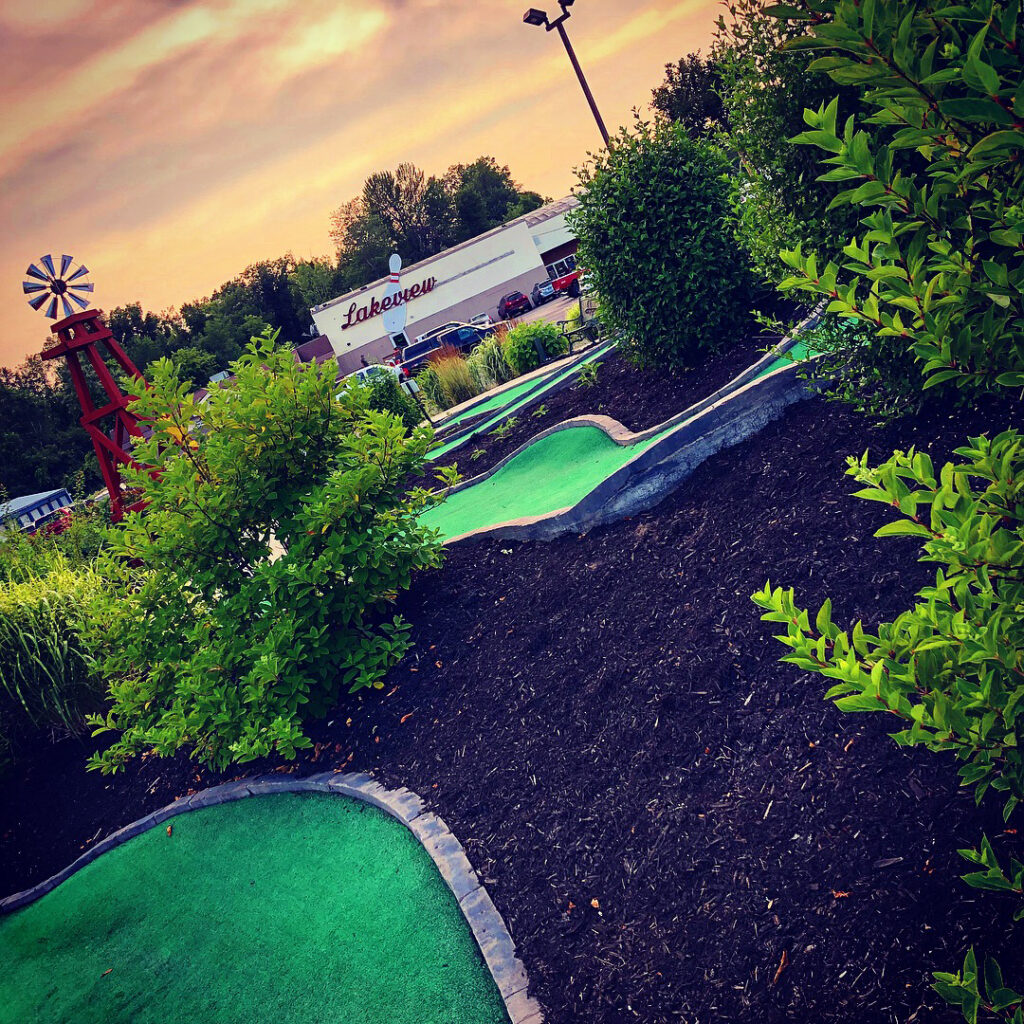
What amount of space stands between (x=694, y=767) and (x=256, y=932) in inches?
105

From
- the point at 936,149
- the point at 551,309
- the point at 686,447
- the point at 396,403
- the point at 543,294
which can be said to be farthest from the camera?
the point at 543,294

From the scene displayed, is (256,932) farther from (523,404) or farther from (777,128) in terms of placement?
(523,404)

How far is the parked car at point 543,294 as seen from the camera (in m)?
46.6

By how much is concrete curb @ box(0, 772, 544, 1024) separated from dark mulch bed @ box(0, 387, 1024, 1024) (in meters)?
0.08

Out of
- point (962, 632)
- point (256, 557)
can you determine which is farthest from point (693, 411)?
point (962, 632)

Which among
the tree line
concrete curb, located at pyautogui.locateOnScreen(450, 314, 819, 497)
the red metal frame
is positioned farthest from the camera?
the tree line

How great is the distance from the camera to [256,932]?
4.02 metres

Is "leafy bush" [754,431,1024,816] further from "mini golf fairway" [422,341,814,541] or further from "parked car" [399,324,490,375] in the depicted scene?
"parked car" [399,324,490,375]

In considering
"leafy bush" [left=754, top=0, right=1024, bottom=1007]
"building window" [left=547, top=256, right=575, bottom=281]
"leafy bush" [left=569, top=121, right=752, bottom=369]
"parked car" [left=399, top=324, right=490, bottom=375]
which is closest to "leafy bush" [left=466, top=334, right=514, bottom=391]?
"leafy bush" [left=569, top=121, right=752, bottom=369]

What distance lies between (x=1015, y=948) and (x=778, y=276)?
476 centimetres

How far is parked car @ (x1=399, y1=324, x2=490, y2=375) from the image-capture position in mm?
33338

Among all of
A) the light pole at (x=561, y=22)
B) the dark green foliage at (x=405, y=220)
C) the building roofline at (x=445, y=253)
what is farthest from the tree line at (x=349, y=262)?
the light pole at (x=561, y=22)

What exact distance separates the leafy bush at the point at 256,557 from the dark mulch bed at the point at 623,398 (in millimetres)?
3347

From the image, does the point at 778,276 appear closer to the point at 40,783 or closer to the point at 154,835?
the point at 154,835
